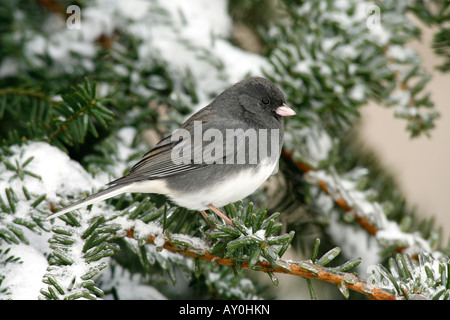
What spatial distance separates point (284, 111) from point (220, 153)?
24 cm

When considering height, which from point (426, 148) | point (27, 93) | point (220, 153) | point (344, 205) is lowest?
point (426, 148)

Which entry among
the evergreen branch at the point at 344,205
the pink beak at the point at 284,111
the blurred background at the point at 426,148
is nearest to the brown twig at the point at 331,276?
the evergreen branch at the point at 344,205

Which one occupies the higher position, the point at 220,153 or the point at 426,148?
the point at 220,153

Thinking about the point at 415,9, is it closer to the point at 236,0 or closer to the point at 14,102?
the point at 236,0

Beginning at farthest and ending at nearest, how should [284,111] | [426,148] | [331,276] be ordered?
[426,148] → [284,111] → [331,276]

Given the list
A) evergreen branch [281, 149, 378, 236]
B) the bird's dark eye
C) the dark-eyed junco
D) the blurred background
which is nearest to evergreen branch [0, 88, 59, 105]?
the dark-eyed junco

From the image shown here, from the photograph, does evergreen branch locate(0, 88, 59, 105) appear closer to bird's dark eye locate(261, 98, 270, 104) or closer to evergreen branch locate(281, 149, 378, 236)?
bird's dark eye locate(261, 98, 270, 104)

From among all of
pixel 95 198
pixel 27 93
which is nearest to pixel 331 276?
pixel 95 198

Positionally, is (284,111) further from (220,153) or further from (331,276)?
(331,276)

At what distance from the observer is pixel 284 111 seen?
127cm

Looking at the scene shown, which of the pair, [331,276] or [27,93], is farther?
[27,93]

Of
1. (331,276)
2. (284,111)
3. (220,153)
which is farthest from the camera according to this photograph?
(284,111)
